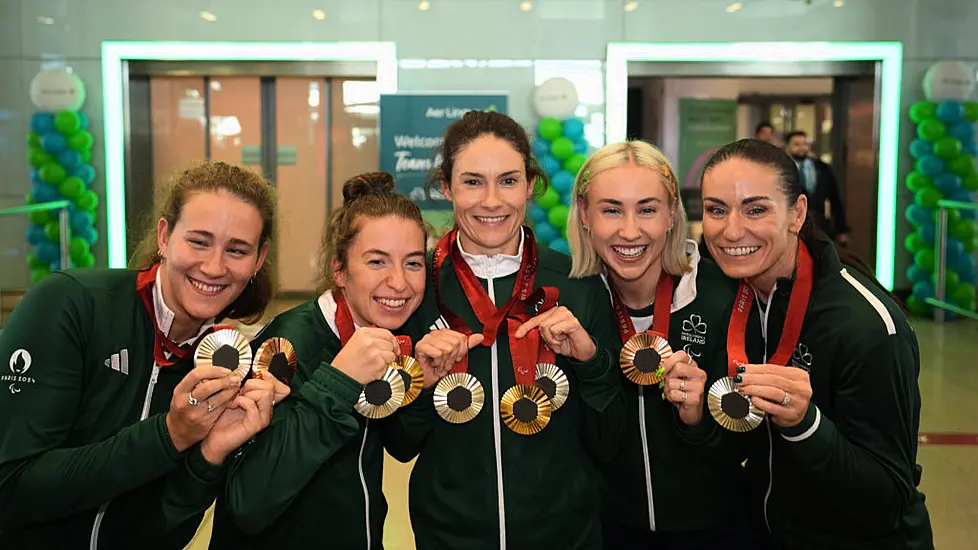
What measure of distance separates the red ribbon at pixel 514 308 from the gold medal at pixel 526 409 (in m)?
0.03

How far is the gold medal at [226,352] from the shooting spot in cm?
192

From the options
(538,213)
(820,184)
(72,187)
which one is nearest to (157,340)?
(538,213)

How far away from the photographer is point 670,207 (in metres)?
2.58

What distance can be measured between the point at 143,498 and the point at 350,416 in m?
0.65

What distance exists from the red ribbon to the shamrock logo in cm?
41

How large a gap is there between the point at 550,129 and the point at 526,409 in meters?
6.87

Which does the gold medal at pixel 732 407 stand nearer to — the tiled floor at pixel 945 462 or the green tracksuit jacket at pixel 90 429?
the green tracksuit jacket at pixel 90 429

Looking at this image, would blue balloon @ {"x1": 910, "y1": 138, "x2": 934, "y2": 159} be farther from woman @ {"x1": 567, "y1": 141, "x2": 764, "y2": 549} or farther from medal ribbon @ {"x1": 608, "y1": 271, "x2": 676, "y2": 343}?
medal ribbon @ {"x1": 608, "y1": 271, "x2": 676, "y2": 343}

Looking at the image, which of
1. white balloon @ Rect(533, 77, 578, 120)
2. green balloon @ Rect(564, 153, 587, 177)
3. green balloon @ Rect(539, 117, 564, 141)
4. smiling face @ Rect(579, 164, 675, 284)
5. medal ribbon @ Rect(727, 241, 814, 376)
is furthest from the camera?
white balloon @ Rect(533, 77, 578, 120)

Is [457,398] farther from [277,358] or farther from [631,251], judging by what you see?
[631,251]

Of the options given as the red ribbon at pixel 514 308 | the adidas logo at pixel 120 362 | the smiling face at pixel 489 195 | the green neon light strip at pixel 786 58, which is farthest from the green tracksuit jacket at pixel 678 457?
the green neon light strip at pixel 786 58

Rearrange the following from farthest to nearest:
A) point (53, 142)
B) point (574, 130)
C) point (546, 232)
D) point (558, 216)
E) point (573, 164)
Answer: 1. point (53, 142)
2. point (574, 130)
3. point (573, 164)
4. point (546, 232)
5. point (558, 216)

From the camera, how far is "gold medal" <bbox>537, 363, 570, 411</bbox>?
2301 millimetres

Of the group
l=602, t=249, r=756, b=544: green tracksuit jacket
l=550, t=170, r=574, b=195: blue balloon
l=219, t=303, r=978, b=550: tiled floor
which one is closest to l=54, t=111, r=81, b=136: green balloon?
l=550, t=170, r=574, b=195: blue balloon
